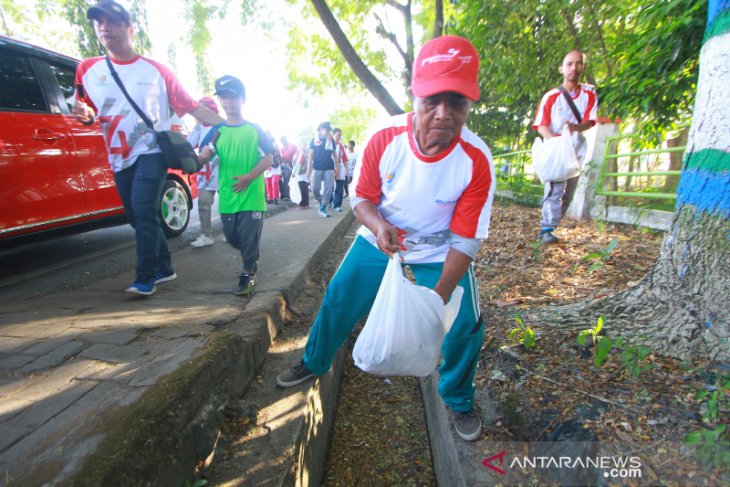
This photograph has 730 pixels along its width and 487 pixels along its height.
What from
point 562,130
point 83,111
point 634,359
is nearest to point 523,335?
point 634,359

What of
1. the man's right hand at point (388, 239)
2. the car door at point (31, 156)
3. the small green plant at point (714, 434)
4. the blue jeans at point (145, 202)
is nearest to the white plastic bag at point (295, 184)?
the car door at point (31, 156)

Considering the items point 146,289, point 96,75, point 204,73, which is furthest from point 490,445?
point 204,73

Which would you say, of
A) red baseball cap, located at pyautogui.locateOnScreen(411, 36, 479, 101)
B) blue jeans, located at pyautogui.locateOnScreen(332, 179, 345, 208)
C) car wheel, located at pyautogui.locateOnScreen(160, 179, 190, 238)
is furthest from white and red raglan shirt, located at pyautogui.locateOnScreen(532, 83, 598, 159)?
blue jeans, located at pyautogui.locateOnScreen(332, 179, 345, 208)

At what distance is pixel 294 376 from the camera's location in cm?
202

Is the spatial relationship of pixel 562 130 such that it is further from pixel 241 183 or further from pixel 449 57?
pixel 241 183

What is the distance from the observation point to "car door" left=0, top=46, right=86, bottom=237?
2.84 m

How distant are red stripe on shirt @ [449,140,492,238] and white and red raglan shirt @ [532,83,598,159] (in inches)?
109

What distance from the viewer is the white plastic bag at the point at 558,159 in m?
3.64

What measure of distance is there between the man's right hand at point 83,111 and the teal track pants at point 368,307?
2232 mm

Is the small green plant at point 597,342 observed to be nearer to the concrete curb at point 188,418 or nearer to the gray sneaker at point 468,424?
the gray sneaker at point 468,424

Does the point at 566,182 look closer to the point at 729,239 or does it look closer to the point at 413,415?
the point at 729,239

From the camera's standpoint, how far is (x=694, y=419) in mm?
1476

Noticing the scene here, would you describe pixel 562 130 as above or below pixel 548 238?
above

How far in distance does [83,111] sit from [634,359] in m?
3.70
